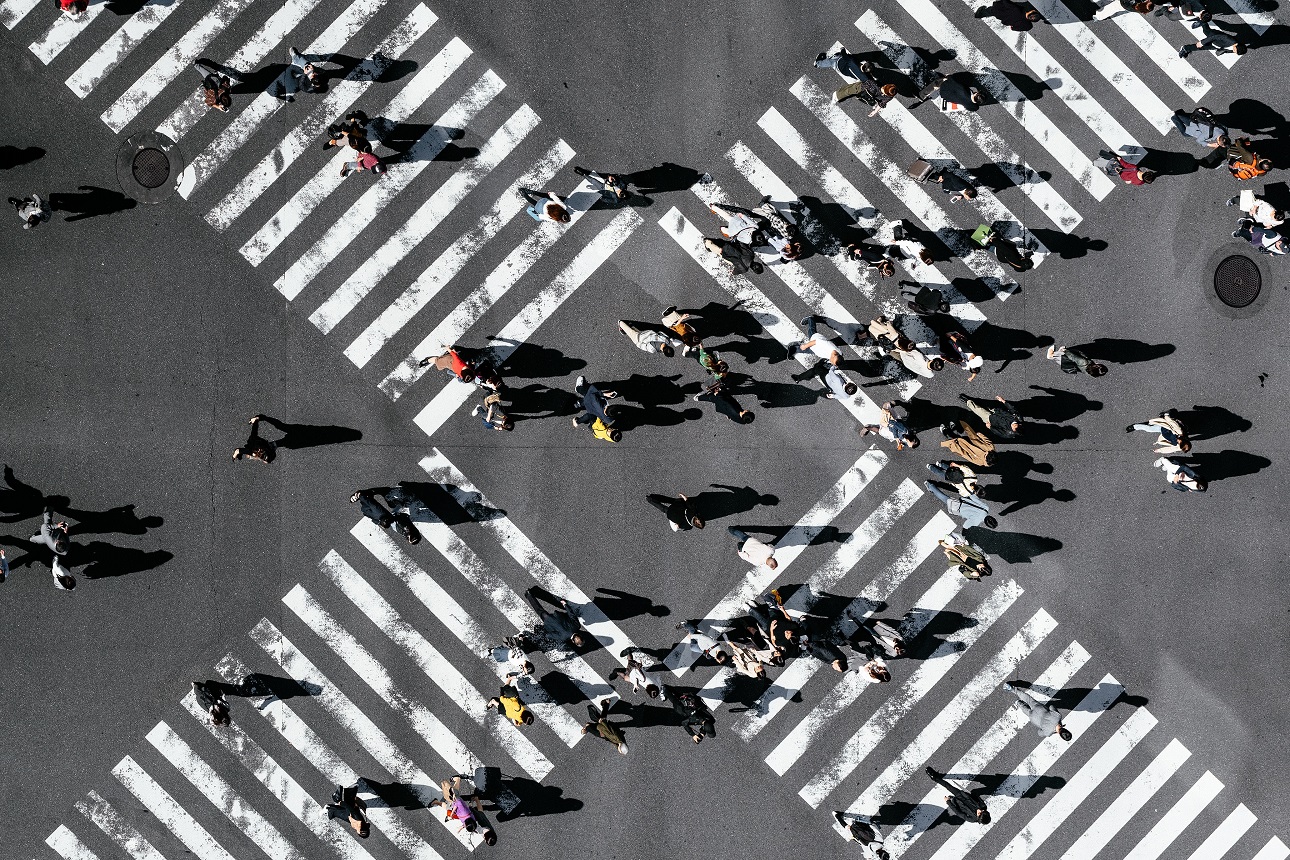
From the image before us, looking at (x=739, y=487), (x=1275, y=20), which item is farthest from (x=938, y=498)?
(x=1275, y=20)

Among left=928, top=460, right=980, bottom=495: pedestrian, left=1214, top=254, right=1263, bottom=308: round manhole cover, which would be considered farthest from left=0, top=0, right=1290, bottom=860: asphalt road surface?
left=928, top=460, right=980, bottom=495: pedestrian

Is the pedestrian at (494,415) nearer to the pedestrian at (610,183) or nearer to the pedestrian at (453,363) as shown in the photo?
the pedestrian at (453,363)

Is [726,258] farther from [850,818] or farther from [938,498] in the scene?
[850,818]

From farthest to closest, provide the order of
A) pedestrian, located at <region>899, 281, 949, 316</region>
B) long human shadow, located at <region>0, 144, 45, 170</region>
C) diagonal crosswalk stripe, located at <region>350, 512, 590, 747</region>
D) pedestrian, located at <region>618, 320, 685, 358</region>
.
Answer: diagonal crosswalk stripe, located at <region>350, 512, 590, 747</region> → pedestrian, located at <region>899, 281, 949, 316</region> → long human shadow, located at <region>0, 144, 45, 170</region> → pedestrian, located at <region>618, 320, 685, 358</region>

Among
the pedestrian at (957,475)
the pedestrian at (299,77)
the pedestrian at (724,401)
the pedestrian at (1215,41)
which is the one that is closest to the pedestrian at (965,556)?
the pedestrian at (957,475)

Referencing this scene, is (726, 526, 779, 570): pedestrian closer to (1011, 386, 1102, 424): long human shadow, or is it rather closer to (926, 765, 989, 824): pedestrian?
(926, 765, 989, 824): pedestrian

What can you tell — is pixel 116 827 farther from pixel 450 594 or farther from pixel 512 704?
pixel 512 704
